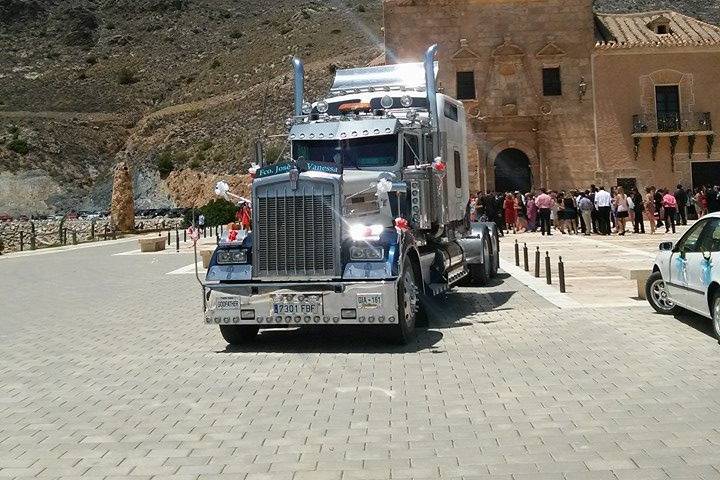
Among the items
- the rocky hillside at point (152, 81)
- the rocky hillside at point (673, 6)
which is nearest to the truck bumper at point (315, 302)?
the rocky hillside at point (152, 81)

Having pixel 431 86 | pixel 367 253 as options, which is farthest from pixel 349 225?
pixel 431 86

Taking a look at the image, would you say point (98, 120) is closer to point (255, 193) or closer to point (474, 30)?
point (474, 30)

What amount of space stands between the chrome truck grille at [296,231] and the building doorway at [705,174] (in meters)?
35.5

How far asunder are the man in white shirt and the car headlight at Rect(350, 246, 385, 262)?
72.3 feet

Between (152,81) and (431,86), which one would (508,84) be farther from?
(152,81)

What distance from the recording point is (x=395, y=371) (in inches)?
316

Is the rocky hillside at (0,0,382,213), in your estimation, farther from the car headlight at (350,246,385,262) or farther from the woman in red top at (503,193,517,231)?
the car headlight at (350,246,385,262)

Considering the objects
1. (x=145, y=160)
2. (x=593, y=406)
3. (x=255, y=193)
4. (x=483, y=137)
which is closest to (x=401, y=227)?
(x=255, y=193)

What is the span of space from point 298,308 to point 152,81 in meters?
109

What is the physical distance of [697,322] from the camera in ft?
33.8

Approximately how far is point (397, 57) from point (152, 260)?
19571 mm

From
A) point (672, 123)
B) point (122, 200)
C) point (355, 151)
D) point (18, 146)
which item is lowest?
point (355, 151)

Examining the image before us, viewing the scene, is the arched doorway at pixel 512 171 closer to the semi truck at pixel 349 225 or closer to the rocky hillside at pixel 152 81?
the semi truck at pixel 349 225

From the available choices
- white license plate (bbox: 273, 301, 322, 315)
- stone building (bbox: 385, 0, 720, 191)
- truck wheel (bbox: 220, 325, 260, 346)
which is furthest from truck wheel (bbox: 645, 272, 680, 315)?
stone building (bbox: 385, 0, 720, 191)
